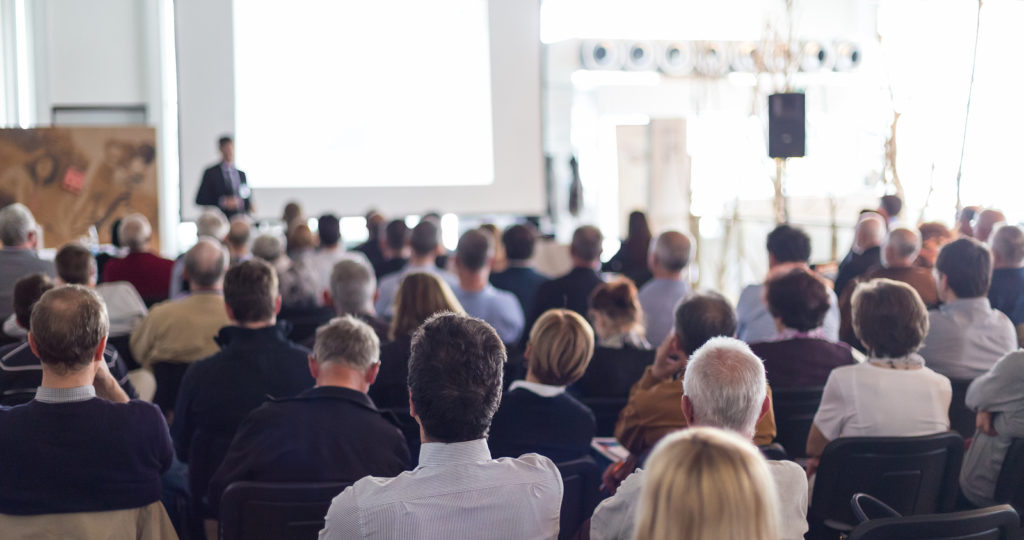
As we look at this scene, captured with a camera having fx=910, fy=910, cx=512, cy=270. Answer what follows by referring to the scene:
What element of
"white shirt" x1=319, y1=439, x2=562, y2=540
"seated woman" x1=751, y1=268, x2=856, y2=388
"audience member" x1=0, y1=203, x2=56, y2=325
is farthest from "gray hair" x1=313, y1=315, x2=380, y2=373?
"audience member" x1=0, y1=203, x2=56, y2=325

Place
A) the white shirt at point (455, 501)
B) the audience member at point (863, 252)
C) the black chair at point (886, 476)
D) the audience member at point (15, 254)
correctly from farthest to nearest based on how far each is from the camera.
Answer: the audience member at point (863, 252) < the audience member at point (15, 254) < the black chair at point (886, 476) < the white shirt at point (455, 501)

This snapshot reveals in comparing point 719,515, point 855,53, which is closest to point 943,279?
point 719,515

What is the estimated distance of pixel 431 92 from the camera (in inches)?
355

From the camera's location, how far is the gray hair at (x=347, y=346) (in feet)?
8.20

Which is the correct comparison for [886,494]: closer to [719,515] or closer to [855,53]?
[719,515]

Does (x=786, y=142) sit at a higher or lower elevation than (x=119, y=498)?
higher

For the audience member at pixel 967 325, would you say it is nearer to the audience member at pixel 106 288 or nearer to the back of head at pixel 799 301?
the back of head at pixel 799 301

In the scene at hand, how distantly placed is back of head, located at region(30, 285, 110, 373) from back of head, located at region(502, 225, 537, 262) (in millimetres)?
3381

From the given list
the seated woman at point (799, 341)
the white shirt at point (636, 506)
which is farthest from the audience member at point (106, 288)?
the white shirt at point (636, 506)

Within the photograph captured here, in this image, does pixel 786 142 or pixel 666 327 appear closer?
pixel 666 327

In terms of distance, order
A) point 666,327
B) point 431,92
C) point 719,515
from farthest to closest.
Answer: point 431,92
point 666,327
point 719,515

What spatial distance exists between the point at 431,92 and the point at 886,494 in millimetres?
7150

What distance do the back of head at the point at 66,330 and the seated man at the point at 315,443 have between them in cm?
43

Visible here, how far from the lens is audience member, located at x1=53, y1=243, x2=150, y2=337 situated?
149 inches
